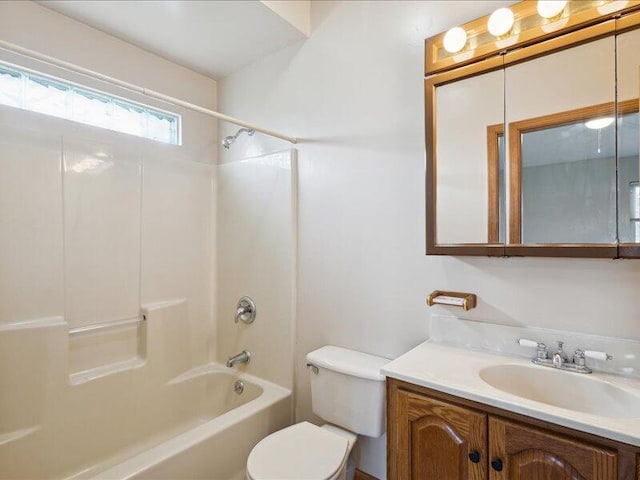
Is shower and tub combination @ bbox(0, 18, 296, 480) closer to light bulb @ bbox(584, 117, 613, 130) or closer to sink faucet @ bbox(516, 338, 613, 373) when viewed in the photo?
sink faucet @ bbox(516, 338, 613, 373)

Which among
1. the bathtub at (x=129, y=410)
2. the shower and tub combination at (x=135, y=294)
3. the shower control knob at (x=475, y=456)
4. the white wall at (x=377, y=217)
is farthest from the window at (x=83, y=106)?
the shower control knob at (x=475, y=456)

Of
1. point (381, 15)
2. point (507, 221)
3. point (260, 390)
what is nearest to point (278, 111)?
point (381, 15)

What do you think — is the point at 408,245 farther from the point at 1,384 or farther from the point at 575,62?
the point at 1,384

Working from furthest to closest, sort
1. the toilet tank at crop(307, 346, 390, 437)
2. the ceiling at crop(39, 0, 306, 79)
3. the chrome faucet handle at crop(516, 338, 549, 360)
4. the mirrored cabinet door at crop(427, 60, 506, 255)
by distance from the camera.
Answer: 1. the ceiling at crop(39, 0, 306, 79)
2. the toilet tank at crop(307, 346, 390, 437)
3. the mirrored cabinet door at crop(427, 60, 506, 255)
4. the chrome faucet handle at crop(516, 338, 549, 360)

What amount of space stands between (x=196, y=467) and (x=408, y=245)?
4.52 feet

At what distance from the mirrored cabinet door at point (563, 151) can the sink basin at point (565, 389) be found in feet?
1.39

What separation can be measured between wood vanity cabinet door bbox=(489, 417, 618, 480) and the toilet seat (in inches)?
24.0

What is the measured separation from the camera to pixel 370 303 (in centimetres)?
182

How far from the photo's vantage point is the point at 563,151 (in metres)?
1.28

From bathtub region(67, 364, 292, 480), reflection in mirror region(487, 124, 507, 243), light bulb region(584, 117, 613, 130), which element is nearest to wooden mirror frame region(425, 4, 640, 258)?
reflection in mirror region(487, 124, 507, 243)

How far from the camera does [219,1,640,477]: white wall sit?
4.43 ft

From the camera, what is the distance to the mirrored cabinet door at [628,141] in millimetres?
1126

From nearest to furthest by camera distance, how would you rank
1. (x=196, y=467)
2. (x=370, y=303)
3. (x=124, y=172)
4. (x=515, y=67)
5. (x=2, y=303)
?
1. (x=515, y=67)
2. (x=196, y=467)
3. (x=2, y=303)
4. (x=370, y=303)
5. (x=124, y=172)

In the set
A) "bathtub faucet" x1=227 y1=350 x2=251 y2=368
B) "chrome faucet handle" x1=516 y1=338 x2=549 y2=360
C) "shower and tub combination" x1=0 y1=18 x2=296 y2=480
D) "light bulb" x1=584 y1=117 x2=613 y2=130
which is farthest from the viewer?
"bathtub faucet" x1=227 y1=350 x2=251 y2=368
